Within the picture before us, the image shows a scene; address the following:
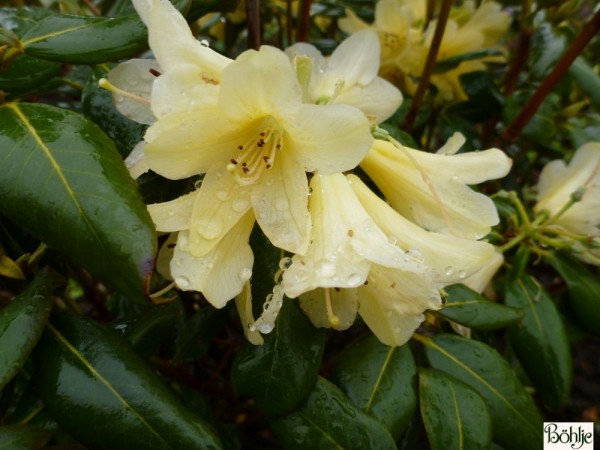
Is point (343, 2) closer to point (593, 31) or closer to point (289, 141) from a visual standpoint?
point (593, 31)

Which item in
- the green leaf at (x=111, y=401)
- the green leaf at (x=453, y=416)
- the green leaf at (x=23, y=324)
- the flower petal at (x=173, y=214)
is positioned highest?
the flower petal at (x=173, y=214)

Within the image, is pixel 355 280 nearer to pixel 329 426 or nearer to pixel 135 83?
pixel 329 426

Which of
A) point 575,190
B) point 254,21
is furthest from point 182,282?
point 575,190

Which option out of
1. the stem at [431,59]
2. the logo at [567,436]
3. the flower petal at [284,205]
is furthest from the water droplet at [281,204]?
the logo at [567,436]

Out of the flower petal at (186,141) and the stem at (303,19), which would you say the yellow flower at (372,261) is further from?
the stem at (303,19)

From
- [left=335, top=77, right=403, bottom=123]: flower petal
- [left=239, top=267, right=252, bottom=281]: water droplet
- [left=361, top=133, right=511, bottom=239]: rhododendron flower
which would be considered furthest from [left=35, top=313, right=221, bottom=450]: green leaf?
[left=335, top=77, right=403, bottom=123]: flower petal

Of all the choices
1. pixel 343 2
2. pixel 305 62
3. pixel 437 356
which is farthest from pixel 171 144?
pixel 343 2
